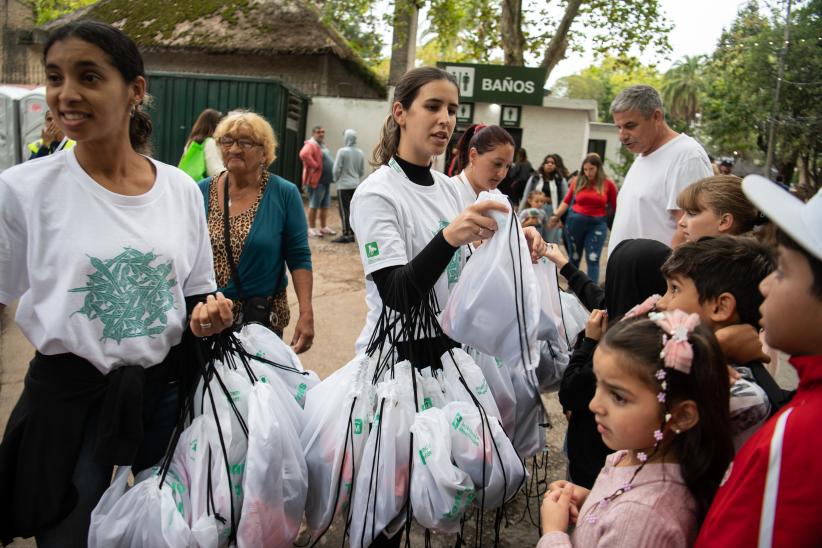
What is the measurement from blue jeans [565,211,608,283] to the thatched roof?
422 inches

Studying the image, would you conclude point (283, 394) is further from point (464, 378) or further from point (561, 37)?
point (561, 37)

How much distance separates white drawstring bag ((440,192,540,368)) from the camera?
1.97 metres

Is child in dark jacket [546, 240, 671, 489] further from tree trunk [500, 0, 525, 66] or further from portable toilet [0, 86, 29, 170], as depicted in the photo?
tree trunk [500, 0, 525, 66]

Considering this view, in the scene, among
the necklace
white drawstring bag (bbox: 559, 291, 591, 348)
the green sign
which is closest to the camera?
white drawstring bag (bbox: 559, 291, 591, 348)

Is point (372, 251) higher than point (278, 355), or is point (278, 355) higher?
point (372, 251)

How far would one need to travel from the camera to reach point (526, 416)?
241 centimetres

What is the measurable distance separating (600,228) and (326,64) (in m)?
11.2

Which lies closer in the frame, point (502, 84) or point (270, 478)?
point (270, 478)

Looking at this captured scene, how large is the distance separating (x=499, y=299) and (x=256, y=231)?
4.52 ft

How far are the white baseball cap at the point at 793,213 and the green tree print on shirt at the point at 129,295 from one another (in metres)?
1.55

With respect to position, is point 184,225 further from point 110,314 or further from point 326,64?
point 326,64

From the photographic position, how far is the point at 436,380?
80.0 inches

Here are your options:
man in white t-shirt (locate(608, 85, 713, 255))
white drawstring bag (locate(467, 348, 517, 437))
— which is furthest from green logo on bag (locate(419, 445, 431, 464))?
man in white t-shirt (locate(608, 85, 713, 255))

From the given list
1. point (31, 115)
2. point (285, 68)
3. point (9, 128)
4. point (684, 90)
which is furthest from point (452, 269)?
point (684, 90)
